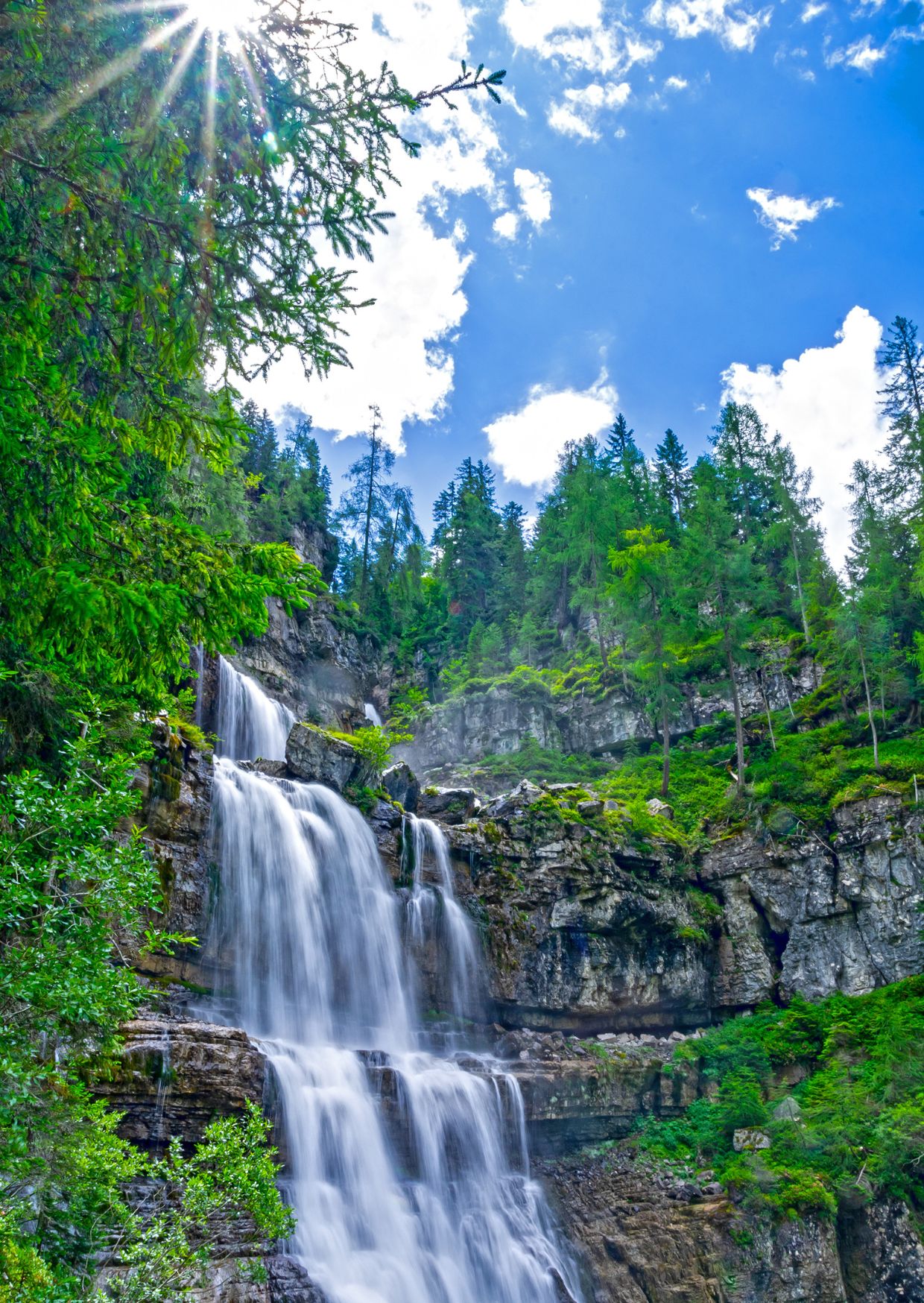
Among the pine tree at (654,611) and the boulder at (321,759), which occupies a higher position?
the pine tree at (654,611)

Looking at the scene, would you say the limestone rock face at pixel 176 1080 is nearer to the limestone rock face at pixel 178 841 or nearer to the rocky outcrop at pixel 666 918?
the limestone rock face at pixel 178 841

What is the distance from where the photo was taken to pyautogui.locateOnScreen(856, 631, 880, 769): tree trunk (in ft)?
79.8

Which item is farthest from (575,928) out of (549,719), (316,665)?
(316,665)

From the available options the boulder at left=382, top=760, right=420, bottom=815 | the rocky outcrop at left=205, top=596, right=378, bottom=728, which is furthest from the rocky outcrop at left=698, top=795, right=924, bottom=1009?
the rocky outcrop at left=205, top=596, right=378, bottom=728

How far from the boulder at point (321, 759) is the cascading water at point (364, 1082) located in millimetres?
510

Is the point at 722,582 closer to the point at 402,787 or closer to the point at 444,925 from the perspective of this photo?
the point at 402,787

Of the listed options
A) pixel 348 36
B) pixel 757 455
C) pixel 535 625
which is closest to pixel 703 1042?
pixel 348 36

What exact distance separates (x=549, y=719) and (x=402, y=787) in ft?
50.0

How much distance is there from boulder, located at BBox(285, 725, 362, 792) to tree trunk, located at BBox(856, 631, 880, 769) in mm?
15938

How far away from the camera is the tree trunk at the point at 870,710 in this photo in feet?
79.8

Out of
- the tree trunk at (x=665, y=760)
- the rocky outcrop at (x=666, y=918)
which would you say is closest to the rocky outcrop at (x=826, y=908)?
the rocky outcrop at (x=666, y=918)

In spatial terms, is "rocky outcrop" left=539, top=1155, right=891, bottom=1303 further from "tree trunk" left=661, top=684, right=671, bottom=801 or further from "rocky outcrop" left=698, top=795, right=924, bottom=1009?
"tree trunk" left=661, top=684, right=671, bottom=801

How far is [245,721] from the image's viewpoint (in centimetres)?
2506

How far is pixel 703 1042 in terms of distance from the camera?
66.8ft
